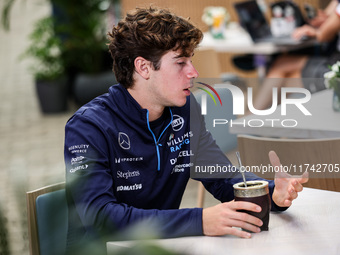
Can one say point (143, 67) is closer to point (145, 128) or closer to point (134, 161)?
point (145, 128)

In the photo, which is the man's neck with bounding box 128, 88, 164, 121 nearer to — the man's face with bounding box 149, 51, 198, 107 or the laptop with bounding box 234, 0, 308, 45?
the man's face with bounding box 149, 51, 198, 107

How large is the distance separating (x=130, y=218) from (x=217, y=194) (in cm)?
48

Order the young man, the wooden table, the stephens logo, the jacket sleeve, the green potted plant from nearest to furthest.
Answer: the wooden table
the jacket sleeve
the young man
the stephens logo
the green potted plant

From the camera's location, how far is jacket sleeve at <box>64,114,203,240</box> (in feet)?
4.75

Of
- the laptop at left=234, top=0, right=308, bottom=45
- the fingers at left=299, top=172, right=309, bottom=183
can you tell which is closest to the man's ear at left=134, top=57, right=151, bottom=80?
the fingers at left=299, top=172, right=309, bottom=183

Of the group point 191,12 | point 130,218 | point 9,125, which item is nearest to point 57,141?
point 9,125

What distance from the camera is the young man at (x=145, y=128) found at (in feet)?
5.24

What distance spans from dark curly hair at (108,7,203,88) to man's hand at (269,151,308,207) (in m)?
0.46

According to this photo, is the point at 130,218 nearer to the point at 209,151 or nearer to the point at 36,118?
the point at 209,151

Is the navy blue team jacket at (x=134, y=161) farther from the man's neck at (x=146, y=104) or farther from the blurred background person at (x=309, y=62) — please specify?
the blurred background person at (x=309, y=62)

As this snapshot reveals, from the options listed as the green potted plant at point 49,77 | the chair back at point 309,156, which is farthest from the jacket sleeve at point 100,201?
the green potted plant at point 49,77

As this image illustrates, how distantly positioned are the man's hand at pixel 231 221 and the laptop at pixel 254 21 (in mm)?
3788

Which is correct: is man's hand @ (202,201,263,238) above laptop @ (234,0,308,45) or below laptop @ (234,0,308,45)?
below

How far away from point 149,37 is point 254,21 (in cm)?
355
